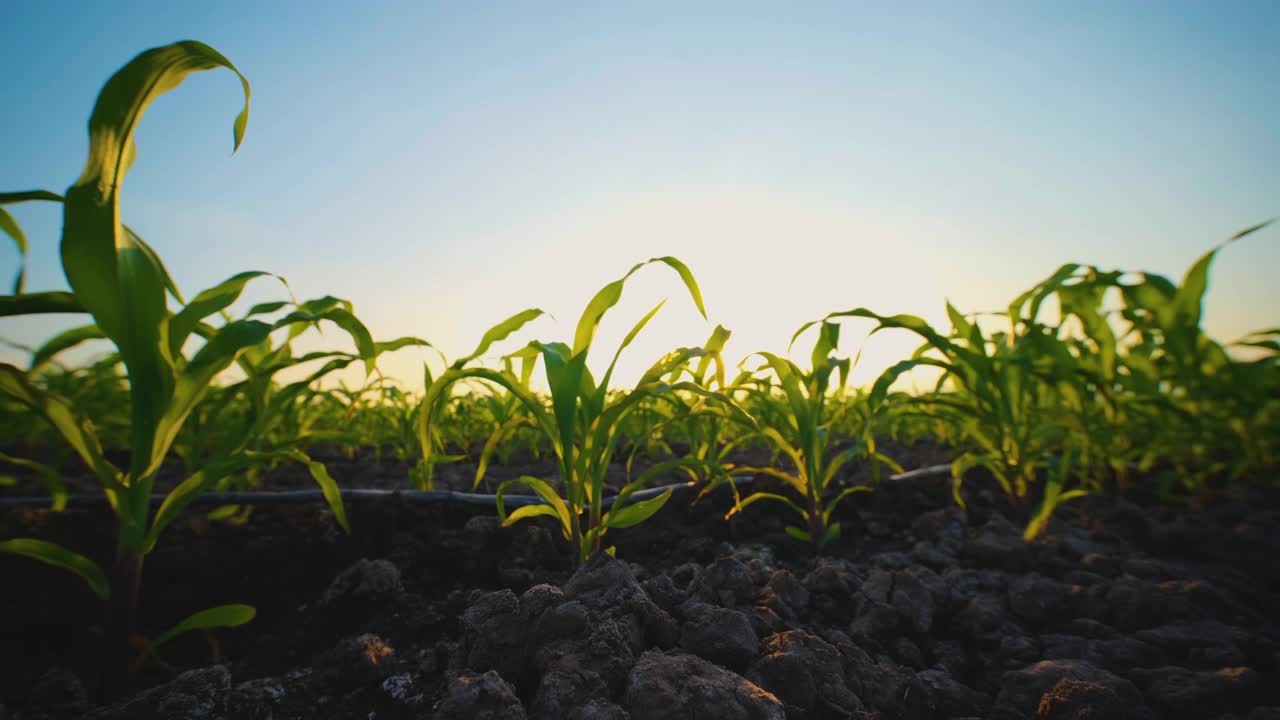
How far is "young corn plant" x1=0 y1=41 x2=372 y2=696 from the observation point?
0.80 meters

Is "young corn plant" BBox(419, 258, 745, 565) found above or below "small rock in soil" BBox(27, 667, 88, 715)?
above

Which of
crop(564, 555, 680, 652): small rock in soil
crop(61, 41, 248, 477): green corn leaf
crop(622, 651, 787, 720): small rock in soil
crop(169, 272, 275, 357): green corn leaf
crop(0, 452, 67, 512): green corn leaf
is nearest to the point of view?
crop(622, 651, 787, 720): small rock in soil

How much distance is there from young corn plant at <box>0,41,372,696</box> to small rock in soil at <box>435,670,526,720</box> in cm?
61

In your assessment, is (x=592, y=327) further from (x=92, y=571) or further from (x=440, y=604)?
(x=92, y=571)

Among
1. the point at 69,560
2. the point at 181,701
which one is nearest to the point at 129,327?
the point at 69,560

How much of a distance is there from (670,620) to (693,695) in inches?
9.5

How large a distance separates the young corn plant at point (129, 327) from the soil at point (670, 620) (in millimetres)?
181

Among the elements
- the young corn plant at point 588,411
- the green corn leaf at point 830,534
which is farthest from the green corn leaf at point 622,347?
the green corn leaf at point 830,534

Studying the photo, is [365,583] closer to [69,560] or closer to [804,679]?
[69,560]

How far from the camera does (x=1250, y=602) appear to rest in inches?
54.1

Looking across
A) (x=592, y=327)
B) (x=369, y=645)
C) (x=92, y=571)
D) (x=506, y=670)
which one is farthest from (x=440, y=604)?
(x=592, y=327)

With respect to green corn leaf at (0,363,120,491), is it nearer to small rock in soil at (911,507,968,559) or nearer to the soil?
the soil

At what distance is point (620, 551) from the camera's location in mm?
1614

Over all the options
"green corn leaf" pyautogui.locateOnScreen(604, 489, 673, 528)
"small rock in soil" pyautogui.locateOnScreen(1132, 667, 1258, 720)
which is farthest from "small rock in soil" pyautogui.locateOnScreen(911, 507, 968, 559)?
"green corn leaf" pyautogui.locateOnScreen(604, 489, 673, 528)
